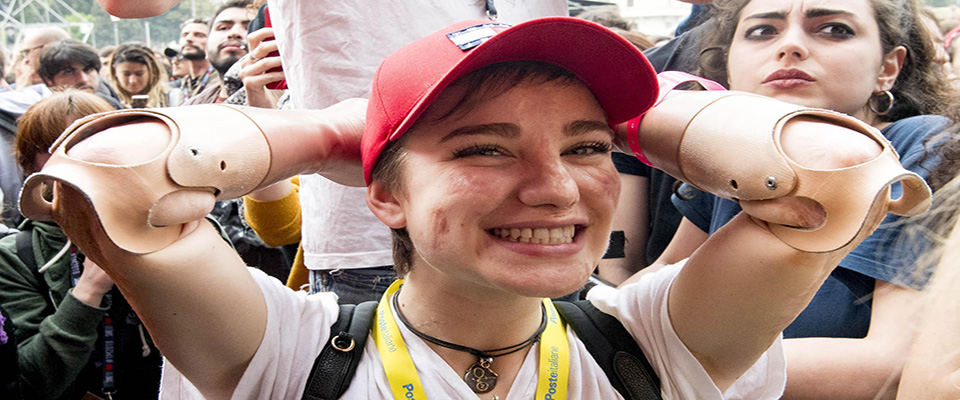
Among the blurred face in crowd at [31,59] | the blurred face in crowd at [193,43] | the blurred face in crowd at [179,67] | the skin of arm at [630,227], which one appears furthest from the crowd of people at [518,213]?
the blurred face in crowd at [179,67]

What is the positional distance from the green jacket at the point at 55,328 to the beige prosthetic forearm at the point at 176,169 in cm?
128

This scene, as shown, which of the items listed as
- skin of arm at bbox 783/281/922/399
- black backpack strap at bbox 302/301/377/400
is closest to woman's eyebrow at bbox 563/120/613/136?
black backpack strap at bbox 302/301/377/400

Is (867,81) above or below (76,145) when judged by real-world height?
below

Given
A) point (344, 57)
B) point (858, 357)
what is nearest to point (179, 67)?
point (344, 57)

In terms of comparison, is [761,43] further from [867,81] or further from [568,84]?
[568,84]

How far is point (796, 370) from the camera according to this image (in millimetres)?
1610

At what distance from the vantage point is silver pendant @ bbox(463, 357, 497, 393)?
1.38 m

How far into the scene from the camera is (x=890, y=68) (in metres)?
1.96

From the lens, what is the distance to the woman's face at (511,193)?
1214mm

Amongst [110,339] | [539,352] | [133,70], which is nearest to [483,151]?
[539,352]

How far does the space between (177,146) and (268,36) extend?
95 cm

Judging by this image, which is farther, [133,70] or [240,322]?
[133,70]

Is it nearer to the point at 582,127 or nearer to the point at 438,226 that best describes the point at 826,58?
the point at 582,127

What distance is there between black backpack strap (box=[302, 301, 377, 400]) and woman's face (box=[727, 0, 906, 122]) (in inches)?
48.4
